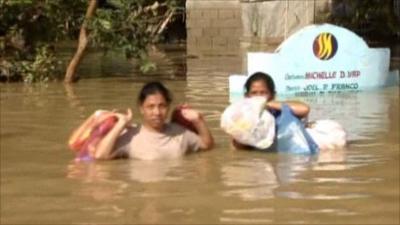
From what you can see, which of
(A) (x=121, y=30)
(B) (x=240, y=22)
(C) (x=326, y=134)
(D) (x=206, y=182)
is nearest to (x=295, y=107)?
(C) (x=326, y=134)

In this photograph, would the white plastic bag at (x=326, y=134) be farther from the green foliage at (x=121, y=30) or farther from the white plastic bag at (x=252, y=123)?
the green foliage at (x=121, y=30)

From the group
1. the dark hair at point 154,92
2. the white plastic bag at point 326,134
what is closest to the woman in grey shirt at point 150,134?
the dark hair at point 154,92

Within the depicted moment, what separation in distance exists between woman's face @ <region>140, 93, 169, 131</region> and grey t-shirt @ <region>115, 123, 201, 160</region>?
0.10m

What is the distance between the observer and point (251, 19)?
26.3 meters

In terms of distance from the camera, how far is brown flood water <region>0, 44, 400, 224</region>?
6066mm

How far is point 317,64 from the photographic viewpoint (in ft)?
47.3

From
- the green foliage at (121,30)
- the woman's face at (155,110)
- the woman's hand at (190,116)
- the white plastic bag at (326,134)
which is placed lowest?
the white plastic bag at (326,134)

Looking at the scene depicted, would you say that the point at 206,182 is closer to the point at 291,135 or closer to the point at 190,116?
the point at 190,116

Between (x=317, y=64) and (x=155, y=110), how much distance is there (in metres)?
7.00

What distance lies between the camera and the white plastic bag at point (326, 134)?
28.1ft

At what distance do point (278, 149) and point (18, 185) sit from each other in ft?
7.80

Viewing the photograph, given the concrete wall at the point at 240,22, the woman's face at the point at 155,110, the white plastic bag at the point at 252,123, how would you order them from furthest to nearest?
the concrete wall at the point at 240,22 → the white plastic bag at the point at 252,123 → the woman's face at the point at 155,110

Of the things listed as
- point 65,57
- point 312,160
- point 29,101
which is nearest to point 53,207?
point 312,160

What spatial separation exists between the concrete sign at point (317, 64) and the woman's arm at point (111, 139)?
238 inches
